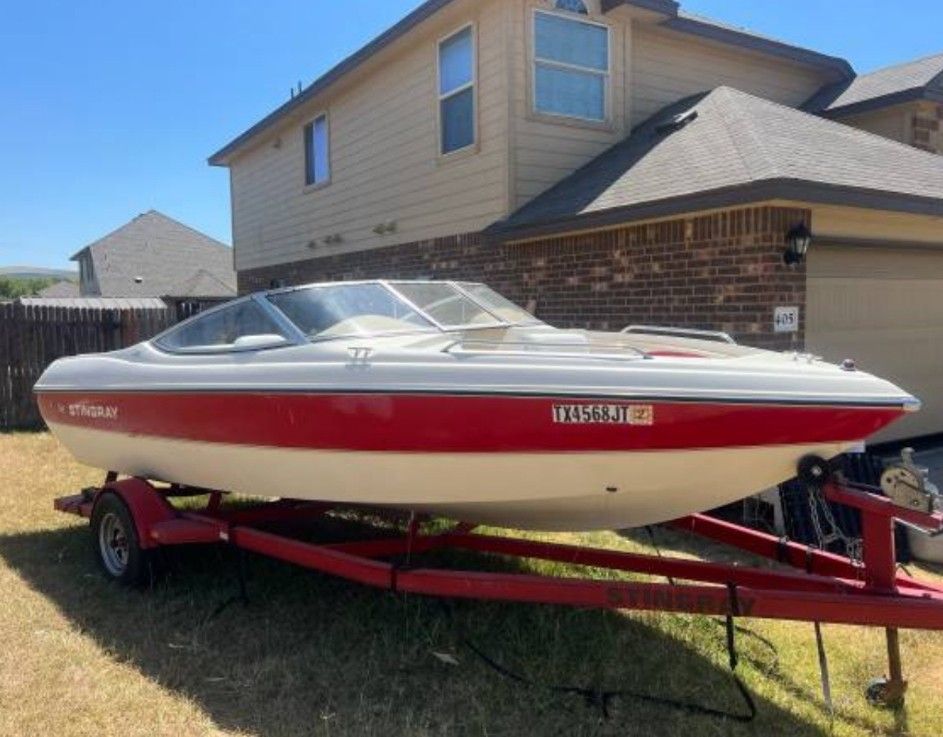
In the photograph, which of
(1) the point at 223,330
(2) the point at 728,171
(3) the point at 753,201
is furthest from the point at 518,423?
(2) the point at 728,171

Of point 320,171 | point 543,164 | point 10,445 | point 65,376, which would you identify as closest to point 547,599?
point 65,376

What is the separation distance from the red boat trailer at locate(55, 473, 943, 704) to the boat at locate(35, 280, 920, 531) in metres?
0.28

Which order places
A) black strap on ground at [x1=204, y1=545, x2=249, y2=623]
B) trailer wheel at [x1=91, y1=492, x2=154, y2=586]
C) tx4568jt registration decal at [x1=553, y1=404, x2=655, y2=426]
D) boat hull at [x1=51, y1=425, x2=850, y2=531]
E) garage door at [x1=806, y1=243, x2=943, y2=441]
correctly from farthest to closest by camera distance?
1. garage door at [x1=806, y1=243, x2=943, y2=441]
2. trailer wheel at [x1=91, y1=492, x2=154, y2=586]
3. black strap on ground at [x1=204, y1=545, x2=249, y2=623]
4. boat hull at [x1=51, y1=425, x2=850, y2=531]
5. tx4568jt registration decal at [x1=553, y1=404, x2=655, y2=426]

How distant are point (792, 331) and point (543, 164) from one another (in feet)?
12.8

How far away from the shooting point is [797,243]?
6.41m

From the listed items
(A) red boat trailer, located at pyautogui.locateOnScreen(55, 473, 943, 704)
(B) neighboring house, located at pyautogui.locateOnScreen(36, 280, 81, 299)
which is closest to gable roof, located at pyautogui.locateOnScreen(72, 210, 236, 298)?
(B) neighboring house, located at pyautogui.locateOnScreen(36, 280, 81, 299)

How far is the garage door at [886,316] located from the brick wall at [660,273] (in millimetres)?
410

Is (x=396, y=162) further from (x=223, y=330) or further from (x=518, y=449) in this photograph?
(x=518, y=449)

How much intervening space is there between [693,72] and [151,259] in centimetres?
3229

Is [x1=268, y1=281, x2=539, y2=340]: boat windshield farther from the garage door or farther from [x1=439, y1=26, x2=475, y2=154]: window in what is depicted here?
[x1=439, y1=26, x2=475, y2=154]: window

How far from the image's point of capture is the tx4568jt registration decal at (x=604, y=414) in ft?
10.9

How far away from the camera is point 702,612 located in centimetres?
335

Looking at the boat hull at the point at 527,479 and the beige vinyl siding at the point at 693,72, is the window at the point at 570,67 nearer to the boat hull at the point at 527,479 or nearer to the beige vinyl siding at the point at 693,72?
the beige vinyl siding at the point at 693,72

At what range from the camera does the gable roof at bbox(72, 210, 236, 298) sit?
3569cm
